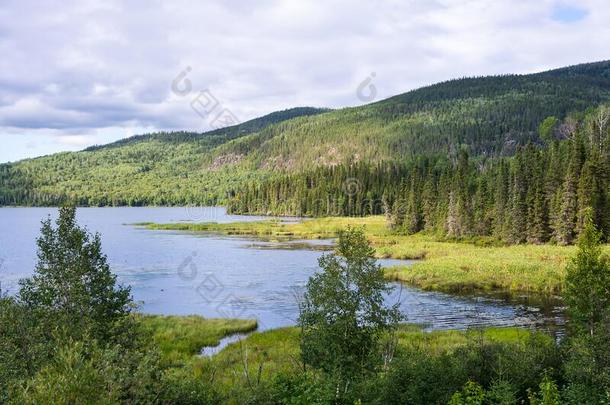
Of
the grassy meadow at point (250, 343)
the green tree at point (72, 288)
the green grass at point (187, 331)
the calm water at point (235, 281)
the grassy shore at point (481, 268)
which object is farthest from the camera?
the grassy shore at point (481, 268)

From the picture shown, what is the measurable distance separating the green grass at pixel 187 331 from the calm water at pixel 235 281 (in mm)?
2577

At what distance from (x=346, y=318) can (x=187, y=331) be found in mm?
20506

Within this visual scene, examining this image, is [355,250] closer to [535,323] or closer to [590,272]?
[590,272]

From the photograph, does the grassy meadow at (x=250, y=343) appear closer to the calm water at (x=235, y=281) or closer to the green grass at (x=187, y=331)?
the green grass at (x=187, y=331)

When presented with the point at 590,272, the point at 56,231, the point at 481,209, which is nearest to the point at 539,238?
the point at 481,209

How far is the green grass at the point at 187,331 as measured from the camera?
34.9 metres

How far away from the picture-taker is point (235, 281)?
206 ft

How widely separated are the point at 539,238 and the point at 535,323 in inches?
1778

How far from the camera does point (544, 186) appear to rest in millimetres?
85125

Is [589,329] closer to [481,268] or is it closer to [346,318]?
[346,318]

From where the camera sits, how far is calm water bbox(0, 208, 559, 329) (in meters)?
44.1

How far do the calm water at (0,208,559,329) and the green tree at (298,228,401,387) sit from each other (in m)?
8.03

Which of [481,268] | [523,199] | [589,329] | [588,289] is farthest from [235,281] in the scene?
[523,199]

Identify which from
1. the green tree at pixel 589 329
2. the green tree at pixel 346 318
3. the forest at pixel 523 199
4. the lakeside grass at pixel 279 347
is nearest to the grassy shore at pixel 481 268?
the forest at pixel 523 199
